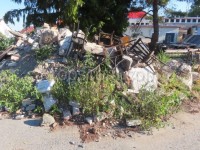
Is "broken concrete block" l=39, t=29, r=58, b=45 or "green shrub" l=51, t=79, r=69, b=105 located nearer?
"green shrub" l=51, t=79, r=69, b=105

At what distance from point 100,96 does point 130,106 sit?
1.87ft

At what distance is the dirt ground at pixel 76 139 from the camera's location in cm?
443

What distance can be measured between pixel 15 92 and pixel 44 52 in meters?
1.60

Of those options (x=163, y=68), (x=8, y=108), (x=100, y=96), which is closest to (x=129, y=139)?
(x=100, y=96)

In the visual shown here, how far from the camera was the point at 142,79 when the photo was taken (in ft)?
20.3

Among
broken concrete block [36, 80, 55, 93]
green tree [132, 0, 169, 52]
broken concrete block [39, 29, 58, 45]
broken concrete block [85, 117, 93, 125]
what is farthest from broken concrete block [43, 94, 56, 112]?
green tree [132, 0, 169, 52]

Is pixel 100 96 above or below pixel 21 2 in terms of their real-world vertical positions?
below

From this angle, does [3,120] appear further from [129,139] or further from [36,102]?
[129,139]

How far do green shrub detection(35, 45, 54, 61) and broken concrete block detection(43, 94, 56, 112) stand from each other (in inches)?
62.8

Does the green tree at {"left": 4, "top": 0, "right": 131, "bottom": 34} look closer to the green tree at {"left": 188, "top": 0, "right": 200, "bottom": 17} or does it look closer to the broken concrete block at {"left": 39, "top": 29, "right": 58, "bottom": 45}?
the green tree at {"left": 188, "top": 0, "right": 200, "bottom": 17}

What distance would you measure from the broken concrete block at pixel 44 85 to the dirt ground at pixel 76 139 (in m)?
0.68

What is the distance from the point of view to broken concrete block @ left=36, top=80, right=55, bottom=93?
18.5ft

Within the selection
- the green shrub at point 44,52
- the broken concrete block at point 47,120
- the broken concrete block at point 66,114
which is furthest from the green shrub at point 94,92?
the green shrub at point 44,52

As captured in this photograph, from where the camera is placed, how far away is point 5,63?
293 inches
